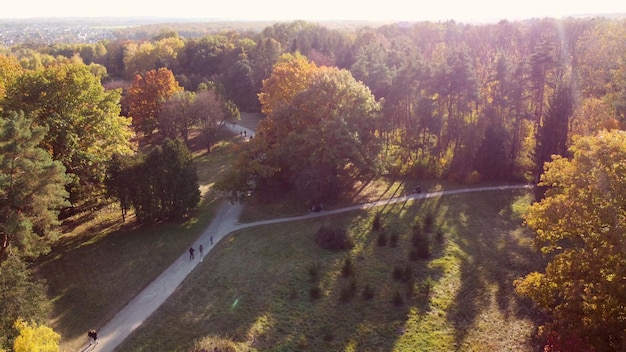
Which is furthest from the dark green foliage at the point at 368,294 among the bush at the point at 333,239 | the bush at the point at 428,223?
the bush at the point at 428,223

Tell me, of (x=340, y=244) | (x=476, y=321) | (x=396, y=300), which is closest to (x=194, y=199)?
(x=340, y=244)

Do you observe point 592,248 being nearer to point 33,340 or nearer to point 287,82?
point 33,340

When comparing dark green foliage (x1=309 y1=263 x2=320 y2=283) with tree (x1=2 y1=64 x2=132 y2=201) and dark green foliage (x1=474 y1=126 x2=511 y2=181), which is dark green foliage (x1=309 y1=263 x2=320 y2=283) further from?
dark green foliage (x1=474 y1=126 x2=511 y2=181)

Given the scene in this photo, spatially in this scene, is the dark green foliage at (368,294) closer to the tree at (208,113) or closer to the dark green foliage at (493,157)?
the dark green foliage at (493,157)

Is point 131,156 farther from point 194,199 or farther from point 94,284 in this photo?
point 94,284

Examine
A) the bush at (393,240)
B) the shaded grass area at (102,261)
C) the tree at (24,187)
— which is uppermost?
the tree at (24,187)

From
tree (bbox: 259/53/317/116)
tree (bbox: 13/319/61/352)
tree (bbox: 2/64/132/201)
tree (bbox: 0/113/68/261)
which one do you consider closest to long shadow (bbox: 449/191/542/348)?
tree (bbox: 13/319/61/352)
